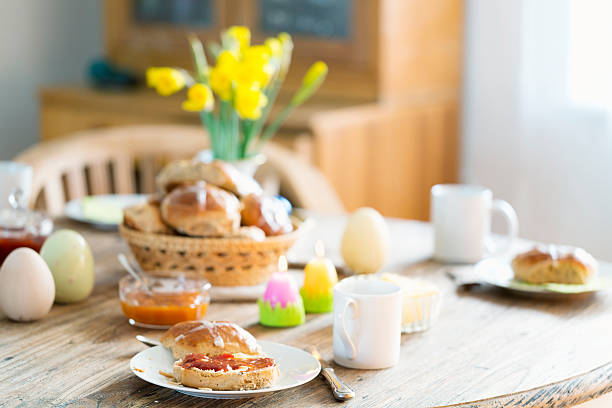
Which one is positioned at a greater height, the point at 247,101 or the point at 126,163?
the point at 247,101

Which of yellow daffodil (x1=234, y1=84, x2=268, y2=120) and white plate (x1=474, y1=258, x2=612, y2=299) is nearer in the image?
white plate (x1=474, y1=258, x2=612, y2=299)

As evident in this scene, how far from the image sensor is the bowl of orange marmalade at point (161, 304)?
1084 millimetres

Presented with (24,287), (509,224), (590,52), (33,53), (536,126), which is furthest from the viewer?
(33,53)

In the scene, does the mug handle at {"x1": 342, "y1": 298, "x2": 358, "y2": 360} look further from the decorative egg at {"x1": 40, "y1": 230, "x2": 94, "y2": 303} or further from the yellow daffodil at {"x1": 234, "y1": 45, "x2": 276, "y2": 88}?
the yellow daffodil at {"x1": 234, "y1": 45, "x2": 276, "y2": 88}

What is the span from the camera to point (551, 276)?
126 cm

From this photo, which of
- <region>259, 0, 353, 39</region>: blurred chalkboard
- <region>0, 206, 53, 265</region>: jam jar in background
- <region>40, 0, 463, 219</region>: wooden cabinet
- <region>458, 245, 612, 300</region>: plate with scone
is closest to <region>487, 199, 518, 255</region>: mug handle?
<region>458, 245, 612, 300</region>: plate with scone

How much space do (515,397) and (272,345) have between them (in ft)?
0.90

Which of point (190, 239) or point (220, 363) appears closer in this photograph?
point (220, 363)

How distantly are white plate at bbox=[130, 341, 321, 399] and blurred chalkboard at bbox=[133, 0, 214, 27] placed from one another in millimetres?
2172

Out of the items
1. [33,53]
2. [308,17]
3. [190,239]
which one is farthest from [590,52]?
[33,53]

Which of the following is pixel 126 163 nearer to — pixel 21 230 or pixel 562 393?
pixel 21 230

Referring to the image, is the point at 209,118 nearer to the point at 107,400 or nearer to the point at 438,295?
the point at 438,295

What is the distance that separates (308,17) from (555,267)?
5.46 ft

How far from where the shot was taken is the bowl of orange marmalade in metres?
1.08
